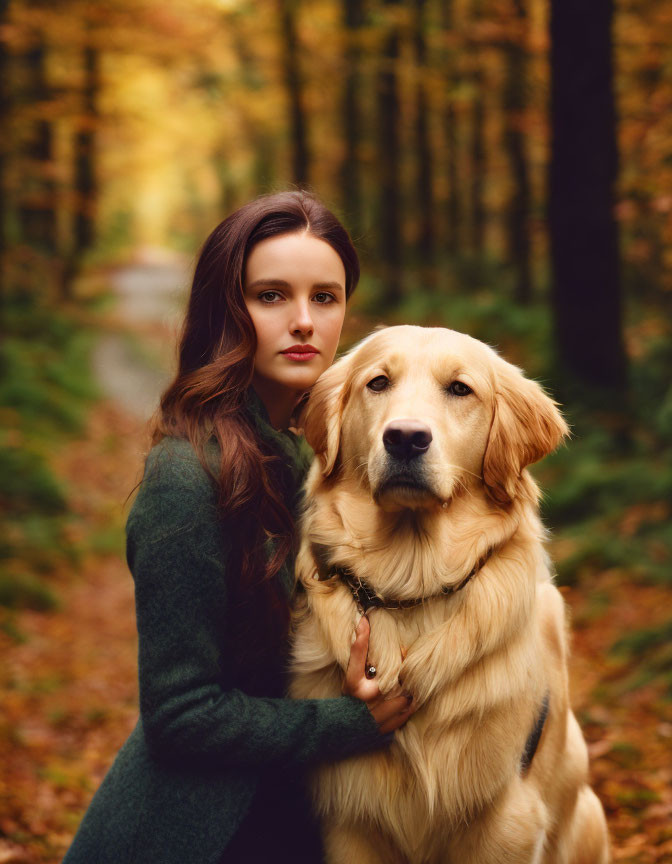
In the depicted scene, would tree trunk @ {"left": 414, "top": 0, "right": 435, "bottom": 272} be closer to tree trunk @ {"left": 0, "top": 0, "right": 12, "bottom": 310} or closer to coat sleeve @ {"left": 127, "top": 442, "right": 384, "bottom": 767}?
tree trunk @ {"left": 0, "top": 0, "right": 12, "bottom": 310}

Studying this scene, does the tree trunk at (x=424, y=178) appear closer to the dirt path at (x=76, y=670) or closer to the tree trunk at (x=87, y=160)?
the tree trunk at (x=87, y=160)

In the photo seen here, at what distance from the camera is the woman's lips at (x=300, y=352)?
2357 millimetres

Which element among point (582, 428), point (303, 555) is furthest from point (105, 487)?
point (303, 555)

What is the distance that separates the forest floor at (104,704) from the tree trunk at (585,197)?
2.25m

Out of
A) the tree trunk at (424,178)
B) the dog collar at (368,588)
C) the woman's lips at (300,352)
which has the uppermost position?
the tree trunk at (424,178)

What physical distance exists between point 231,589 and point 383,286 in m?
12.6

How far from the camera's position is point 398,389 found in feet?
7.41

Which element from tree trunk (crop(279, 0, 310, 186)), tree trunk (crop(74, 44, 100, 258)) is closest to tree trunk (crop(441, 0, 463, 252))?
tree trunk (crop(279, 0, 310, 186))

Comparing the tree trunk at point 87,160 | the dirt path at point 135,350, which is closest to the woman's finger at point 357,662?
the dirt path at point 135,350

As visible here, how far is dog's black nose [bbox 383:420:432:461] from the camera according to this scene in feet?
6.72

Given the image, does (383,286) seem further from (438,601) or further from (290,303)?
(438,601)

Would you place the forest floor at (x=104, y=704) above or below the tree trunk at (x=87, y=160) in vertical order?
below

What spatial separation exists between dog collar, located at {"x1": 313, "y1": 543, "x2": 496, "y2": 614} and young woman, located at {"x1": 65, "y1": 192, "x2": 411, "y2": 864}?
0.09 m

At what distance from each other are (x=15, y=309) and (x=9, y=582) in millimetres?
7908
